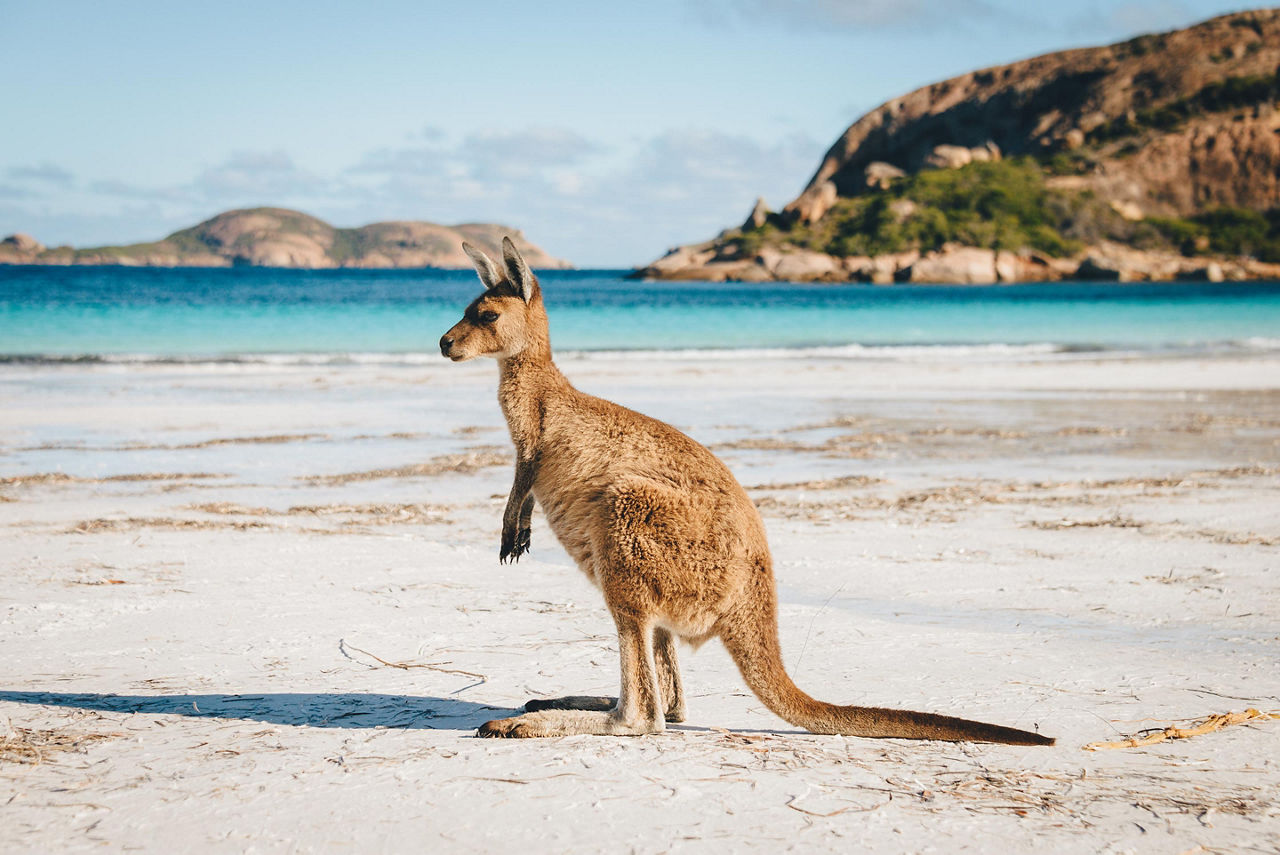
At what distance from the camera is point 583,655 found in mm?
3936

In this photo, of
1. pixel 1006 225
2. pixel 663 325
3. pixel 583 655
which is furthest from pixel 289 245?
pixel 583 655

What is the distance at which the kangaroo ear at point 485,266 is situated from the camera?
137 inches

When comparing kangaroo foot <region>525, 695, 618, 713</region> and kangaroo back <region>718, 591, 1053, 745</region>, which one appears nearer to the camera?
kangaroo back <region>718, 591, 1053, 745</region>

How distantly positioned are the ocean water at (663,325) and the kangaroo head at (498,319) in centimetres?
1755

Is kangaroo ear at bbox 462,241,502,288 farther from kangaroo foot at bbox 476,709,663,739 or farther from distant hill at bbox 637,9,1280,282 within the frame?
distant hill at bbox 637,9,1280,282

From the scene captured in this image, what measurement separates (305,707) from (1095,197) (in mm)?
83287

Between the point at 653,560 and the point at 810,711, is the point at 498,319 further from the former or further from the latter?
→ the point at 810,711

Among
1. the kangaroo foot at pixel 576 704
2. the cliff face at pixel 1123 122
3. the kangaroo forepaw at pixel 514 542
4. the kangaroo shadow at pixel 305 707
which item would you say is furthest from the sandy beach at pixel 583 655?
the cliff face at pixel 1123 122

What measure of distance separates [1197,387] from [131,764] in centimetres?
1538

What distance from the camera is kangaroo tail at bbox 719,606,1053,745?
2.84 meters

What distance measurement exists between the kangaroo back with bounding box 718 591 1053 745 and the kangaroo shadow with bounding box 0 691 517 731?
0.86m

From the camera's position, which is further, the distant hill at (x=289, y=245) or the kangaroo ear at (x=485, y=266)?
the distant hill at (x=289, y=245)

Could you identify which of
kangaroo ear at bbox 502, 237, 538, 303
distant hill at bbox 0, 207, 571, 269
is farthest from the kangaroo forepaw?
distant hill at bbox 0, 207, 571, 269

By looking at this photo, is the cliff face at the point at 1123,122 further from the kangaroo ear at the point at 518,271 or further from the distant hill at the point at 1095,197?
the kangaroo ear at the point at 518,271
